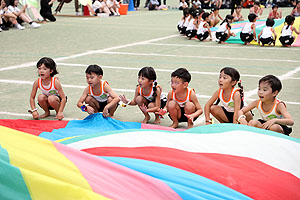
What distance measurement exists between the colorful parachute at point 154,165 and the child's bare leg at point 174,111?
1.18 meters

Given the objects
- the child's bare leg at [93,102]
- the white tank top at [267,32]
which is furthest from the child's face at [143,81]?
the white tank top at [267,32]

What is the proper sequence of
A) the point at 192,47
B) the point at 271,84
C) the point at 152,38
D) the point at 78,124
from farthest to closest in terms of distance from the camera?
the point at 152,38 < the point at 192,47 < the point at 78,124 < the point at 271,84

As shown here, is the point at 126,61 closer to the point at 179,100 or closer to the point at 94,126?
the point at 179,100

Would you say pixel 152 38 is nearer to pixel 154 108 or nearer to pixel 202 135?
pixel 154 108

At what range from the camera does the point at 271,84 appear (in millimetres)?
4363

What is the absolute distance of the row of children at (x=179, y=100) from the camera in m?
4.46

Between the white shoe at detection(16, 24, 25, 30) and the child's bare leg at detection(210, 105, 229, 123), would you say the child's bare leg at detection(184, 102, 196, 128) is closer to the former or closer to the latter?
the child's bare leg at detection(210, 105, 229, 123)

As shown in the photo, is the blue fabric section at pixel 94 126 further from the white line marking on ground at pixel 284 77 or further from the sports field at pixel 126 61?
the white line marking on ground at pixel 284 77

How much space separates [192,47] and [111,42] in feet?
7.55

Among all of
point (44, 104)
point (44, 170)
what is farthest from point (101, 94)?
point (44, 170)

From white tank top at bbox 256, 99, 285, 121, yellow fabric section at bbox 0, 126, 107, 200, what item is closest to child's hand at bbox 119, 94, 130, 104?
white tank top at bbox 256, 99, 285, 121

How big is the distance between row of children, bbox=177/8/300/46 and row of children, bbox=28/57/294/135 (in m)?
7.39

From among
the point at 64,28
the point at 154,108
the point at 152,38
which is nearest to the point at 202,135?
the point at 154,108

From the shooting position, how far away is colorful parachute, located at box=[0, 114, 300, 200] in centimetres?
219
